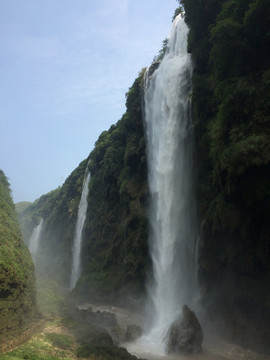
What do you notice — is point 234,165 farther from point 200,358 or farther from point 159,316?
point 159,316

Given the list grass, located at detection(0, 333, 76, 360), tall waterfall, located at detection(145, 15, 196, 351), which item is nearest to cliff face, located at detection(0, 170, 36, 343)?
grass, located at detection(0, 333, 76, 360)

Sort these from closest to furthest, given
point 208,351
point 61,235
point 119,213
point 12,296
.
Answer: point 208,351
point 12,296
point 119,213
point 61,235

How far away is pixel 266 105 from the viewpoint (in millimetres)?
13086

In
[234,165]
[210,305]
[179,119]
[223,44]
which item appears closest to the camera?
[234,165]

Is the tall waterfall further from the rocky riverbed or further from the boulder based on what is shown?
the boulder

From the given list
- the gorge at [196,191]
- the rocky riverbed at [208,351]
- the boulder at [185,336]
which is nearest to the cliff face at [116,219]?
the gorge at [196,191]

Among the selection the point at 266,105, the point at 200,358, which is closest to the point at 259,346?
the point at 200,358

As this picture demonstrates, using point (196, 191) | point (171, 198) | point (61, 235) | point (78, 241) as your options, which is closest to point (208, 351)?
point (196, 191)

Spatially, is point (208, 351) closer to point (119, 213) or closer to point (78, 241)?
point (119, 213)

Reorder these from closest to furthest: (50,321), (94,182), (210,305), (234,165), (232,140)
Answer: (234,165)
(232,140)
(210,305)
(50,321)
(94,182)

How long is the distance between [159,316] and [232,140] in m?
11.5

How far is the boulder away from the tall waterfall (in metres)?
2.15

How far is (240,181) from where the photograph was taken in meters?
13.0

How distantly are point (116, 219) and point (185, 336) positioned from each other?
19000 millimetres
